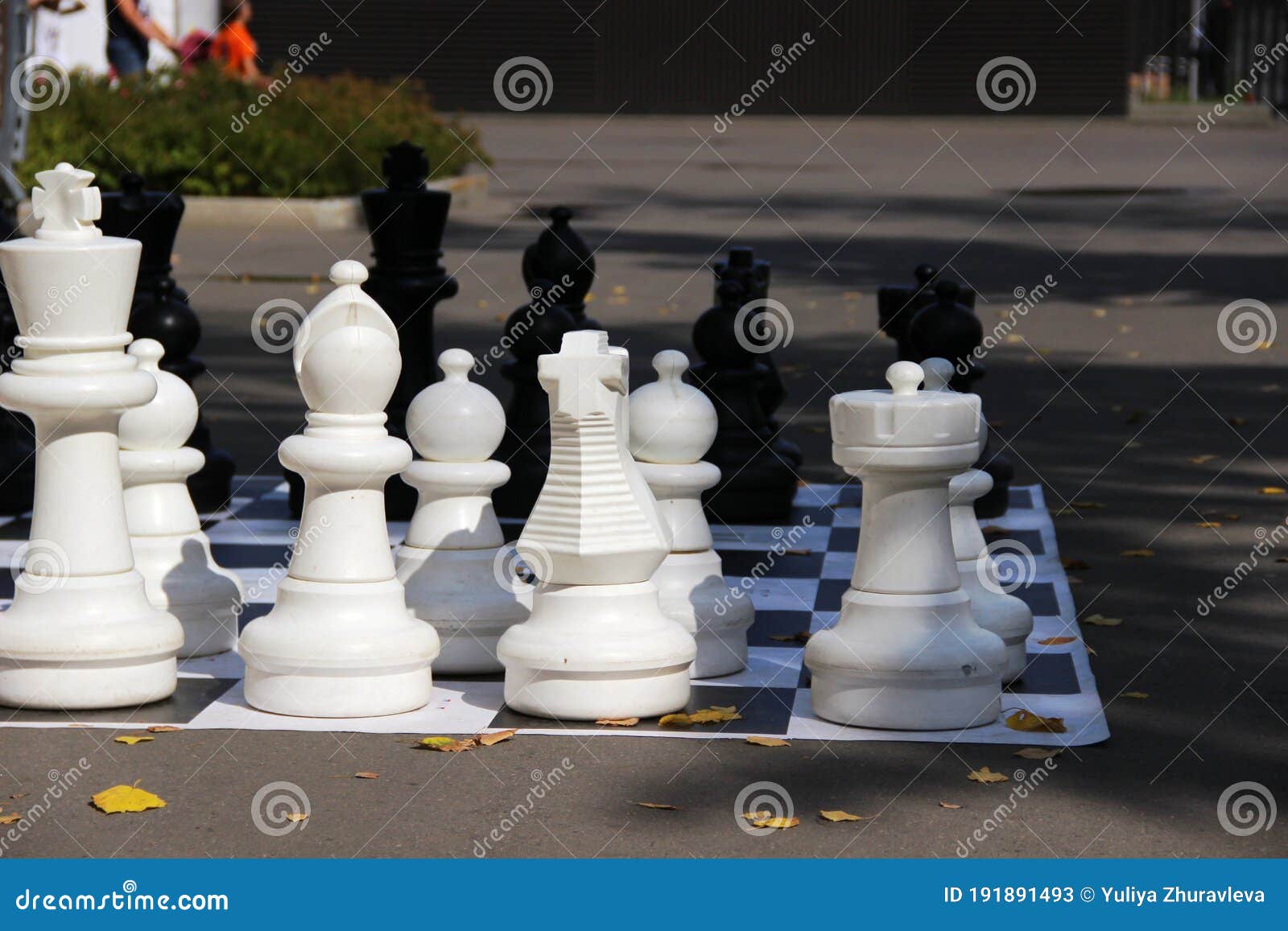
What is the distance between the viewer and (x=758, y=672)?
411 cm

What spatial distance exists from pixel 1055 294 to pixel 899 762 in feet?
26.3

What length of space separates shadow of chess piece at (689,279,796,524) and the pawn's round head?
1.53 metres

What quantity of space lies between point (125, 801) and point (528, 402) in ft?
8.38

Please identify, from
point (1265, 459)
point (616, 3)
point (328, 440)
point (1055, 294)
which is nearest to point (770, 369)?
point (1265, 459)

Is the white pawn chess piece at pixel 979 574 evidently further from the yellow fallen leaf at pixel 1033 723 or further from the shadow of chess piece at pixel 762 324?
the shadow of chess piece at pixel 762 324

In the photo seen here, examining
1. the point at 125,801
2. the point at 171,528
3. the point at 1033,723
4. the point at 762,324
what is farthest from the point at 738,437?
the point at 125,801

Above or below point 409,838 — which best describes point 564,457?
Result: above

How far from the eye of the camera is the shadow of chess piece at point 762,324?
562cm

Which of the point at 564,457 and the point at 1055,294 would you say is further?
the point at 1055,294

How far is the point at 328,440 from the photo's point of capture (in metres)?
3.71

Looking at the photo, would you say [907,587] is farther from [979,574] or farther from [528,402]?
[528,402]

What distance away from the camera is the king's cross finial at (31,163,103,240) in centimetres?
369

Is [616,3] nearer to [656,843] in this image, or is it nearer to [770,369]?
[770,369]

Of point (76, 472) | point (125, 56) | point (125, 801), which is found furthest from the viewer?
point (125, 56)
